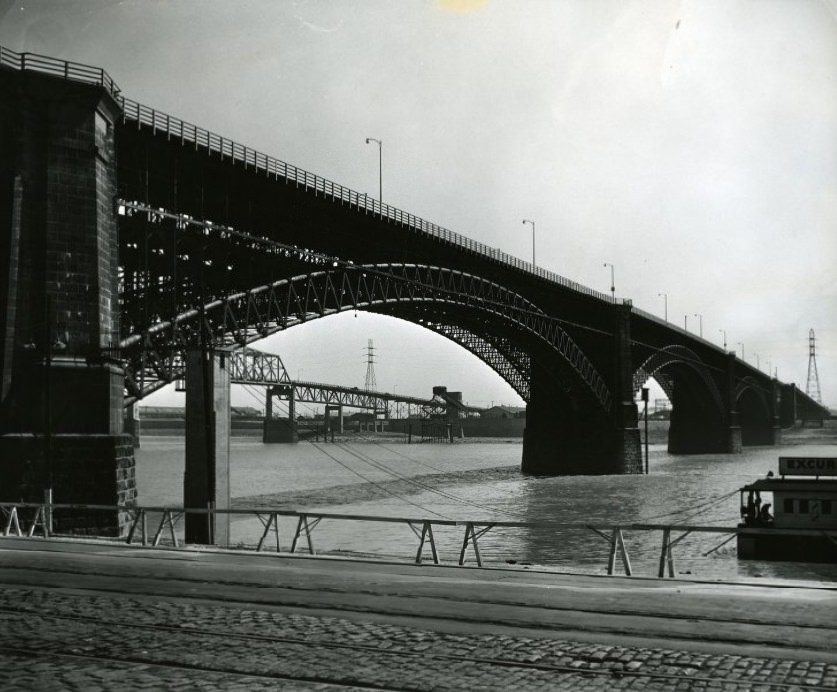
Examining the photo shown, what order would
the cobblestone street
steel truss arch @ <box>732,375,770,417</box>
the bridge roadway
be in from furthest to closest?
steel truss arch @ <box>732,375,770,417</box> < the bridge roadway < the cobblestone street

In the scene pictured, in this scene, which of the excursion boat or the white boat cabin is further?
the white boat cabin

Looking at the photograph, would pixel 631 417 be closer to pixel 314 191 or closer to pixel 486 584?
pixel 314 191

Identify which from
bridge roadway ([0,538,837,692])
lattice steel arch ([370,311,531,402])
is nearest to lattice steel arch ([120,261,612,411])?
lattice steel arch ([370,311,531,402])

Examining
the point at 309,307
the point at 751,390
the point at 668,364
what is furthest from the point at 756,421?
the point at 309,307

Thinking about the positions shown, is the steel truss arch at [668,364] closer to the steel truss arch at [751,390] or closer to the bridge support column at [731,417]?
the bridge support column at [731,417]

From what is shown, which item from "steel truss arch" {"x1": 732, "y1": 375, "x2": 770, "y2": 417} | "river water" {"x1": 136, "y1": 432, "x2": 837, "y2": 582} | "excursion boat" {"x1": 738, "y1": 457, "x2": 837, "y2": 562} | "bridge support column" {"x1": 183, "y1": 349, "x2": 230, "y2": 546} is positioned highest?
"steel truss arch" {"x1": 732, "y1": 375, "x2": 770, "y2": 417}

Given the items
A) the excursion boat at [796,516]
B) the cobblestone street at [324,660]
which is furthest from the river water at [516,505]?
the cobblestone street at [324,660]

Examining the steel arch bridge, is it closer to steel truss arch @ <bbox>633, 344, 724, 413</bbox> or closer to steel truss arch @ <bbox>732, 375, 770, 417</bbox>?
steel truss arch @ <bbox>633, 344, 724, 413</bbox>
